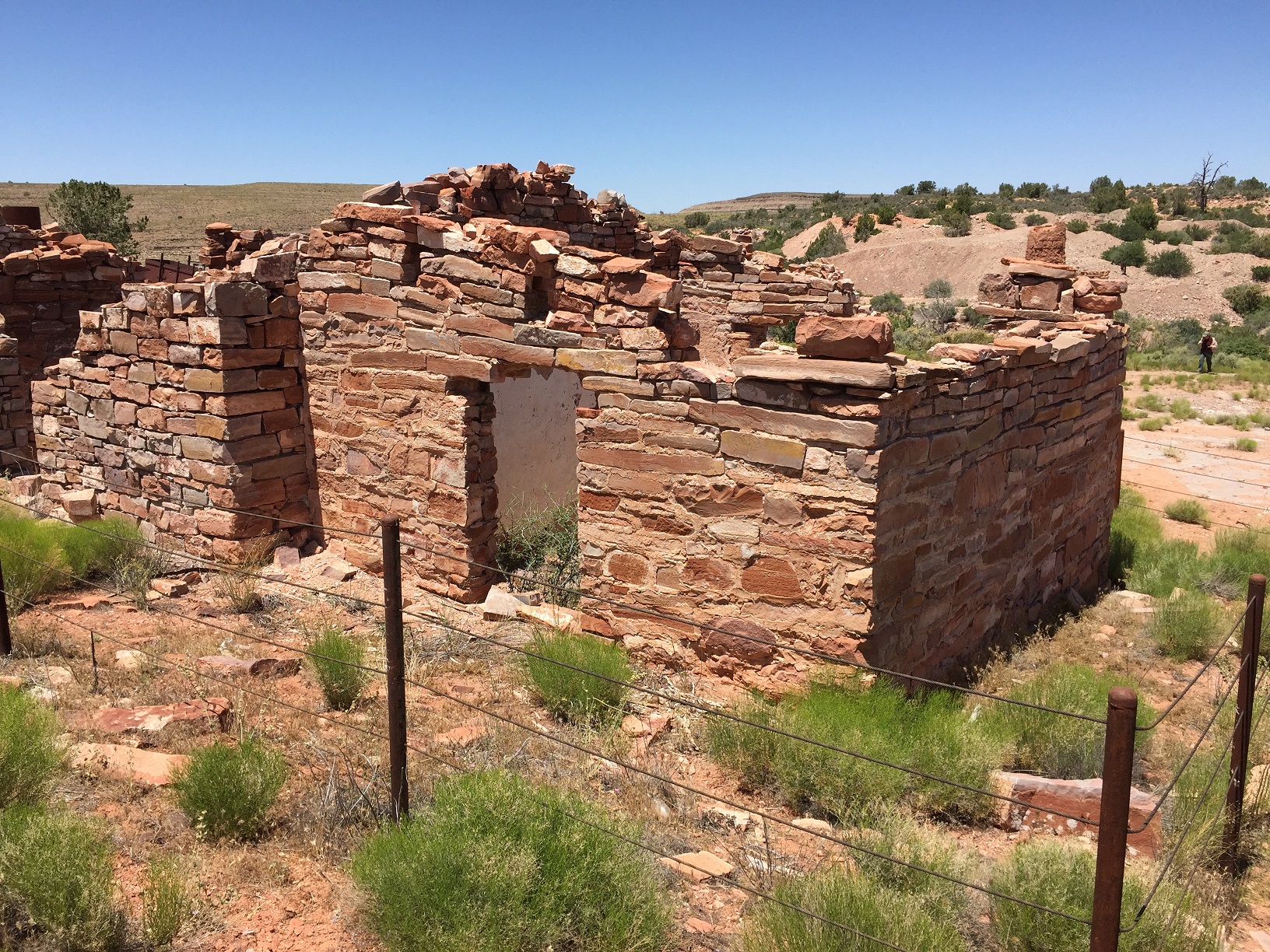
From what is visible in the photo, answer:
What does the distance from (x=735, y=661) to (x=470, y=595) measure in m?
2.33

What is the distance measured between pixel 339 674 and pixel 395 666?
185cm

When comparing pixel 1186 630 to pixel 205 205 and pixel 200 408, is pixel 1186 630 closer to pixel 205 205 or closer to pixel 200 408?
pixel 200 408

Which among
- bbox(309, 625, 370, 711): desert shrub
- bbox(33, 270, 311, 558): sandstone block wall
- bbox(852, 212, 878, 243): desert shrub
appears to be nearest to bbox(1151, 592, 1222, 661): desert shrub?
bbox(309, 625, 370, 711): desert shrub

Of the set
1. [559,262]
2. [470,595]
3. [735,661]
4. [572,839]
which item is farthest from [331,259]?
[572,839]

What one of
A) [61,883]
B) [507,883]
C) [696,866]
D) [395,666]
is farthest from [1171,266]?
[61,883]

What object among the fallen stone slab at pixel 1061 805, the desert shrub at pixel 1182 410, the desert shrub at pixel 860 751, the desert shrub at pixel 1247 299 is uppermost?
the desert shrub at pixel 1247 299

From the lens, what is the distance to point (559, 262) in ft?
21.1

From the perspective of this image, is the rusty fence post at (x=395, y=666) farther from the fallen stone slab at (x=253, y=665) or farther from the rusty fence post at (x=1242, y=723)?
the rusty fence post at (x=1242, y=723)

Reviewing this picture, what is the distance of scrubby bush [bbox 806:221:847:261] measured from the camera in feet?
125

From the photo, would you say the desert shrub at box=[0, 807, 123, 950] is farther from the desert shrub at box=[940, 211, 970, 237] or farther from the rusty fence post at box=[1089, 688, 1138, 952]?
the desert shrub at box=[940, 211, 970, 237]

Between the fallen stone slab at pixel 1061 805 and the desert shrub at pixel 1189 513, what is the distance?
7633 millimetres

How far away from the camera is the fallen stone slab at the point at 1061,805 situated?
4.50m

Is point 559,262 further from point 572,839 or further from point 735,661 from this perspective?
point 572,839

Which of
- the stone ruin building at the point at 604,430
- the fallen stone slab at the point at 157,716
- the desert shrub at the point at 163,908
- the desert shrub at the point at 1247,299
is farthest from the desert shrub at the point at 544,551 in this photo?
the desert shrub at the point at 1247,299
